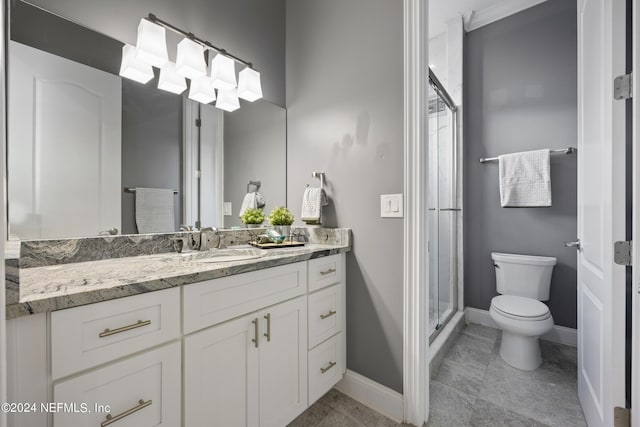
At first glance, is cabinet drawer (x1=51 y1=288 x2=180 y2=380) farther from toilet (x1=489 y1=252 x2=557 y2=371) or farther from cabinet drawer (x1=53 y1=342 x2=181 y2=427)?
toilet (x1=489 y1=252 x2=557 y2=371)

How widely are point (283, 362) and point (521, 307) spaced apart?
1.69 metres

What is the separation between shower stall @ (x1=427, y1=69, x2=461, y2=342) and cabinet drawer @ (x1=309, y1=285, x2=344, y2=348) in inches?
36.8

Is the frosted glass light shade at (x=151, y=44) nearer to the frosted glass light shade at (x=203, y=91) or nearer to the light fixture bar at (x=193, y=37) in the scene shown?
the light fixture bar at (x=193, y=37)

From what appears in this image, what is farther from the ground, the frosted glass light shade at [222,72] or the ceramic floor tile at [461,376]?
the frosted glass light shade at [222,72]

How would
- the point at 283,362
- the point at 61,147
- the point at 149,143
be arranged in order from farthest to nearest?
the point at 149,143, the point at 283,362, the point at 61,147

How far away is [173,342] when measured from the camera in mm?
889

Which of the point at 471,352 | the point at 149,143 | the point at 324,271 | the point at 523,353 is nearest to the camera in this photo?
the point at 149,143

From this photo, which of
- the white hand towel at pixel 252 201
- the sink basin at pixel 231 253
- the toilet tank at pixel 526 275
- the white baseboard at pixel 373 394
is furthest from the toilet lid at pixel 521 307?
the white hand towel at pixel 252 201

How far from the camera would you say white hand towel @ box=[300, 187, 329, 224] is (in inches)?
66.9

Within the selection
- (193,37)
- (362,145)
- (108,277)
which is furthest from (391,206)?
(193,37)

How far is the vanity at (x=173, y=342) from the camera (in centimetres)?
68

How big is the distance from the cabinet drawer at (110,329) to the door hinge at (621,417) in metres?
1.64

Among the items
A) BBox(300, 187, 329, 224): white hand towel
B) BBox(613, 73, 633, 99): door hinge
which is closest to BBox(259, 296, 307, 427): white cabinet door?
BBox(300, 187, 329, 224): white hand towel

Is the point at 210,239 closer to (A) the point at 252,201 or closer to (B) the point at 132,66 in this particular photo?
(A) the point at 252,201
